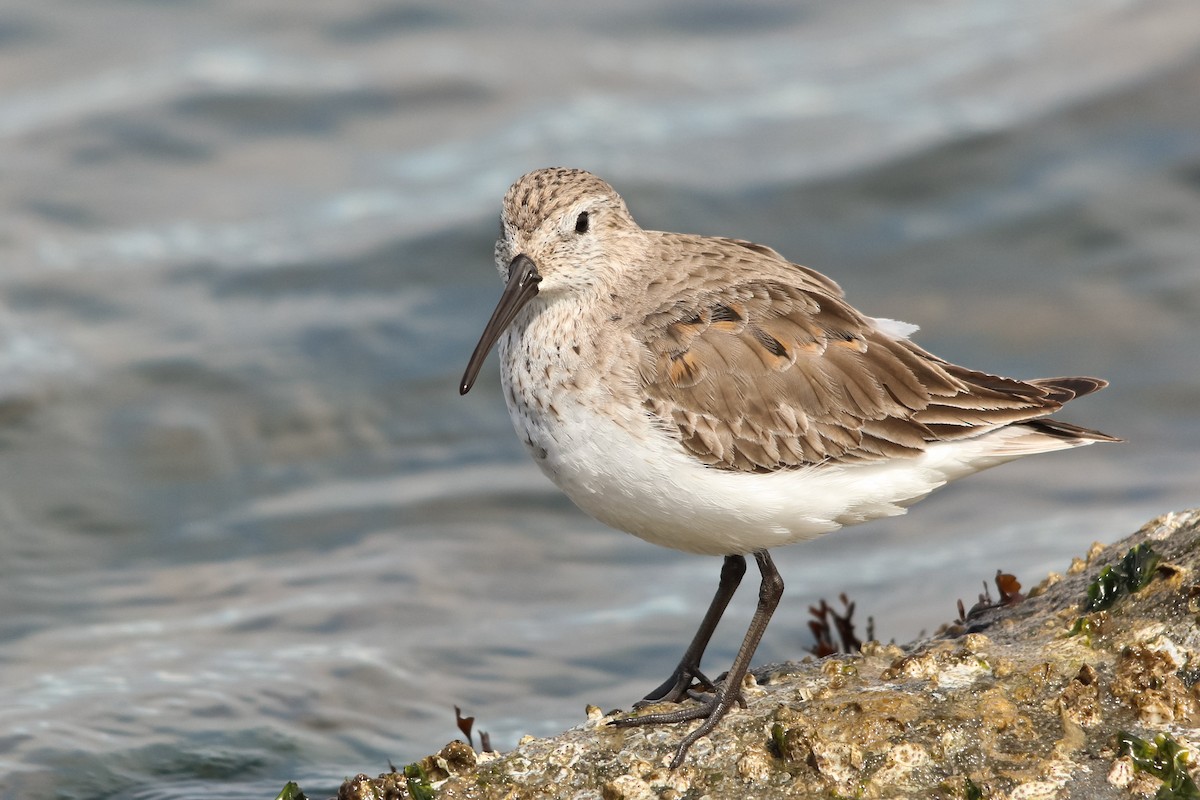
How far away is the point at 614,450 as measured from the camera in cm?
516

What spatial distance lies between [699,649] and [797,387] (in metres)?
1.14

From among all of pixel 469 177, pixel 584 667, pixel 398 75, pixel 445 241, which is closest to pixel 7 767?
pixel 584 667

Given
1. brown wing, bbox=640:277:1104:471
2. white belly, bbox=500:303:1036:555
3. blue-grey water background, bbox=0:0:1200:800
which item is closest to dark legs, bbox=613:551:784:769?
white belly, bbox=500:303:1036:555

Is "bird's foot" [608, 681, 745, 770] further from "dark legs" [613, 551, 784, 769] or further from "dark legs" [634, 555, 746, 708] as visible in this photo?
"dark legs" [634, 555, 746, 708]

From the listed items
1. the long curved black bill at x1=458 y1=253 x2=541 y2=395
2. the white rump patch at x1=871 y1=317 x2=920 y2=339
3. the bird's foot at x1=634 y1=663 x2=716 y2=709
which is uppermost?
the long curved black bill at x1=458 y1=253 x2=541 y2=395

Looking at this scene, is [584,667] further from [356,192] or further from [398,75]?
[398,75]

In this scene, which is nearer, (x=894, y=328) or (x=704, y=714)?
(x=704, y=714)

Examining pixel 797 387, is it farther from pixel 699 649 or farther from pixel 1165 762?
pixel 1165 762

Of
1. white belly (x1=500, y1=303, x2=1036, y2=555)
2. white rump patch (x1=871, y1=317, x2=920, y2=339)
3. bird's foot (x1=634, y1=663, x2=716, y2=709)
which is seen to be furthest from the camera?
white rump patch (x1=871, y1=317, x2=920, y2=339)

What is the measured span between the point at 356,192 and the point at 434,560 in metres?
4.79

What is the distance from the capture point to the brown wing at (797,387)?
17.6 feet

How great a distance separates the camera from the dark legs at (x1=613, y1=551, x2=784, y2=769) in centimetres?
489

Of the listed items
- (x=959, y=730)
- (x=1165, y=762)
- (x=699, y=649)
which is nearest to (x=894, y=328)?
(x=699, y=649)

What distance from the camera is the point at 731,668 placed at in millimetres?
5254
